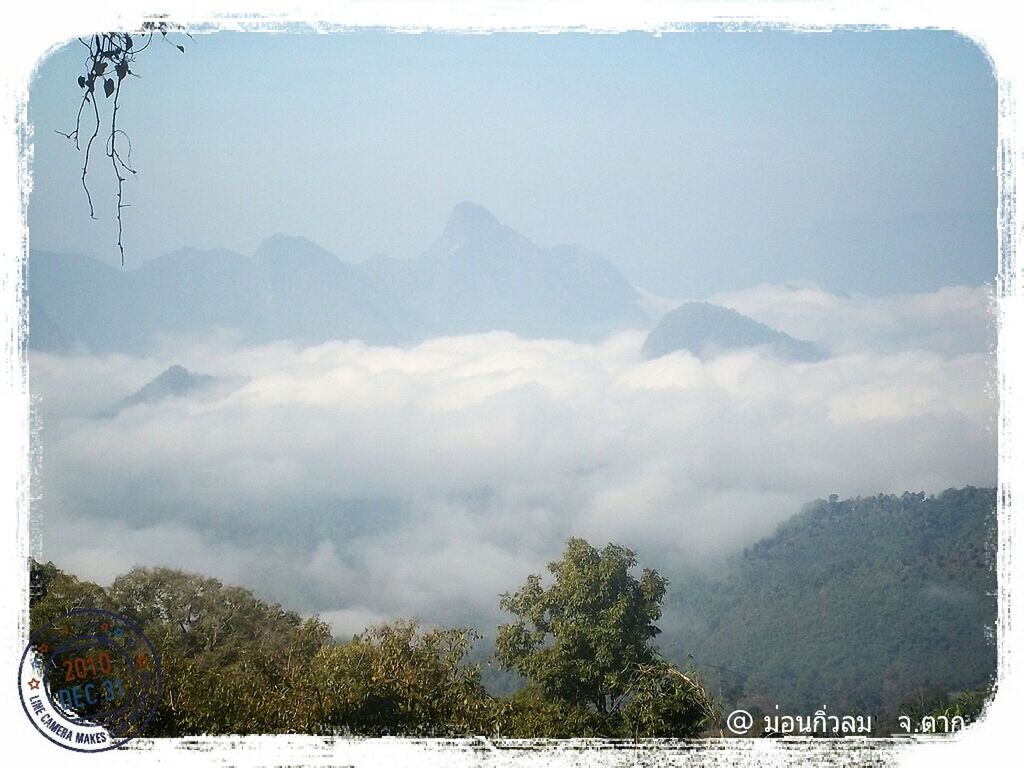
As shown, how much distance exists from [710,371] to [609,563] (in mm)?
2876

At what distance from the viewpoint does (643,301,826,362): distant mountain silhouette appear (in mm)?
7490

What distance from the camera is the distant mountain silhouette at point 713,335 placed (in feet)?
24.6

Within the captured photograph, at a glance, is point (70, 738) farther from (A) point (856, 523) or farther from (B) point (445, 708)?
(A) point (856, 523)

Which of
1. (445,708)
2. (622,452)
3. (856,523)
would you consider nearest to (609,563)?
(445,708)

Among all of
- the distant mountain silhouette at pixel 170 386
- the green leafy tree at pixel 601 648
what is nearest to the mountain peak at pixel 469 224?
the distant mountain silhouette at pixel 170 386

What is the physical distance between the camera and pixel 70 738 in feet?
14.1

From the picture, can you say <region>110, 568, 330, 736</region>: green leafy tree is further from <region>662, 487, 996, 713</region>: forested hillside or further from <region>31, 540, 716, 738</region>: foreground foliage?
<region>662, 487, 996, 713</region>: forested hillside

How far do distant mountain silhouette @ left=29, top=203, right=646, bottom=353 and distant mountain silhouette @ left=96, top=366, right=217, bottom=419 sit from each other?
0.88ft

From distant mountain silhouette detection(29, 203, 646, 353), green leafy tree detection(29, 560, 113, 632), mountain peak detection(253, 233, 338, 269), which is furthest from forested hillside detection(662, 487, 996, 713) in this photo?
mountain peak detection(253, 233, 338, 269)

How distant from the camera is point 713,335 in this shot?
7859 mm

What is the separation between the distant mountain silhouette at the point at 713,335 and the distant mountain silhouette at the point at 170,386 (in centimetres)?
350

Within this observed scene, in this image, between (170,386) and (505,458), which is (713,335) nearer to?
(505,458)
